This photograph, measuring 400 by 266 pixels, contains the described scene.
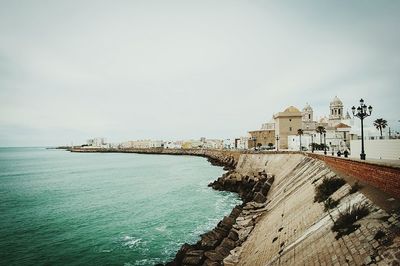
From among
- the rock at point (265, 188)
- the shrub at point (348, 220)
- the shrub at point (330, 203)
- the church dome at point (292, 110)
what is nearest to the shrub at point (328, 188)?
the shrub at point (330, 203)

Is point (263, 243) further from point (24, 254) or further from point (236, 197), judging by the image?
point (236, 197)

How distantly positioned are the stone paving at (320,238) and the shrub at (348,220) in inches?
8.1

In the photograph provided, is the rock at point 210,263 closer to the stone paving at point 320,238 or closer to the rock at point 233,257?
the rock at point 233,257

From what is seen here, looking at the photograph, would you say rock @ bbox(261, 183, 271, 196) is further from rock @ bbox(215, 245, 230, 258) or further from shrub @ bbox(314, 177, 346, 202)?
rock @ bbox(215, 245, 230, 258)

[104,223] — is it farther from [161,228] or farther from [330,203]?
[330,203]

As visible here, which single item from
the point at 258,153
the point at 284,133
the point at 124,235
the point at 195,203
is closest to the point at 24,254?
the point at 124,235

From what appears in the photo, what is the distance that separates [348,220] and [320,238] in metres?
1.26

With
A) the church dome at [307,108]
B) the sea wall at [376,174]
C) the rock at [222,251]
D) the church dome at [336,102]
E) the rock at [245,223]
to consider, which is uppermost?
the church dome at [336,102]

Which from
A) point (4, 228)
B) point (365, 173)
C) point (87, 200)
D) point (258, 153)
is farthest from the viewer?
point (258, 153)

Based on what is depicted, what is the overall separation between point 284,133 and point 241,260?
206ft

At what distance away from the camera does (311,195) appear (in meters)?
17.1

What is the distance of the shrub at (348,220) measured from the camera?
31.3 ft

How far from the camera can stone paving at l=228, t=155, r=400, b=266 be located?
769 cm

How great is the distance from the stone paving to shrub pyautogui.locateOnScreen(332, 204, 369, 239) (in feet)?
0.68
